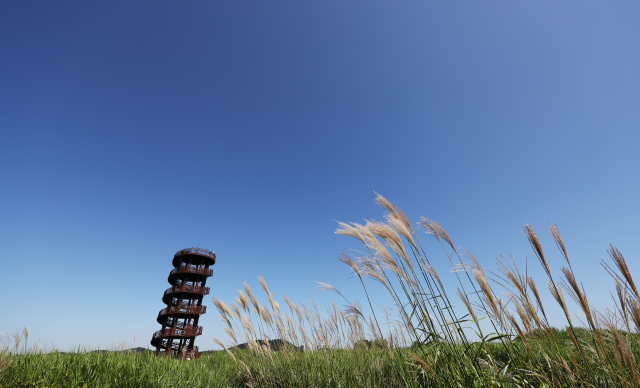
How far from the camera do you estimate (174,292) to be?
72.2 feet

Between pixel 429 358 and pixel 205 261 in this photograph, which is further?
pixel 205 261

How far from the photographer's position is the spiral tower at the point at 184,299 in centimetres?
2092

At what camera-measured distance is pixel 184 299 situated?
73.5ft

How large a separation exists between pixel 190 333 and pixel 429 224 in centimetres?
2476

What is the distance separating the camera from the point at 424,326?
256cm

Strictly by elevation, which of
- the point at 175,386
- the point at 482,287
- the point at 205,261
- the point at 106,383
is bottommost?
the point at 175,386

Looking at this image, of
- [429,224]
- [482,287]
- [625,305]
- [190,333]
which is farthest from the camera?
[190,333]

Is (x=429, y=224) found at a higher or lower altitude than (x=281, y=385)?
higher

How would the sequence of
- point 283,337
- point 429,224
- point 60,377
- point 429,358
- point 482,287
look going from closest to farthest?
point 482,287 < point 429,224 < point 429,358 < point 60,377 < point 283,337

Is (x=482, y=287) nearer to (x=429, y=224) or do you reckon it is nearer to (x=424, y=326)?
(x=429, y=224)

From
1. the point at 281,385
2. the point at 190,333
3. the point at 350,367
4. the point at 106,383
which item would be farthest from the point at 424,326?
the point at 190,333

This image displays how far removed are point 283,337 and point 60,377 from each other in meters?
3.32

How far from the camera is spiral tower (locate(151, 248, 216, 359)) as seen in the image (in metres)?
20.9

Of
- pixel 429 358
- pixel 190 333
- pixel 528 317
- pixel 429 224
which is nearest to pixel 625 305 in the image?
pixel 528 317
